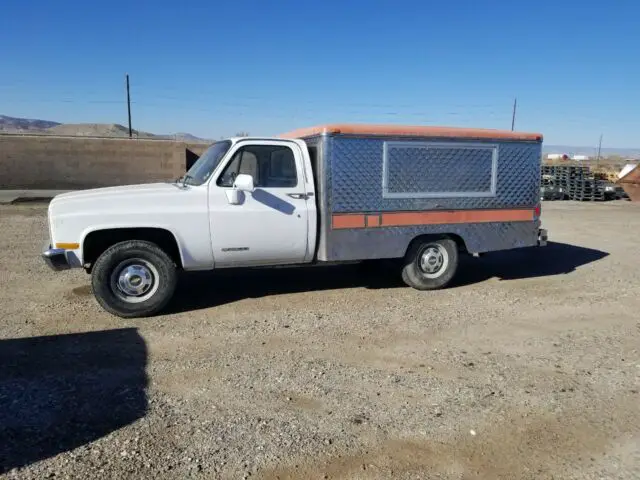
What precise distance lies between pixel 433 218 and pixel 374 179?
102cm

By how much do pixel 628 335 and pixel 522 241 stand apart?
2.29 meters

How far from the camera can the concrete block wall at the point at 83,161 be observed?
23.4 m

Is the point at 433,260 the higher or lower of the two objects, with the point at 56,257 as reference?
lower

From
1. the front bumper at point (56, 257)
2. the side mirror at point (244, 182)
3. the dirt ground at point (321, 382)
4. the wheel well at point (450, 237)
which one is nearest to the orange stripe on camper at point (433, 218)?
the wheel well at point (450, 237)

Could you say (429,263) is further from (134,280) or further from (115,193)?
(115,193)

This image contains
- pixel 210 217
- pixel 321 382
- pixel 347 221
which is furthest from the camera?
pixel 347 221

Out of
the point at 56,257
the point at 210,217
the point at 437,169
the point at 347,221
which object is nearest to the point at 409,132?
the point at 437,169

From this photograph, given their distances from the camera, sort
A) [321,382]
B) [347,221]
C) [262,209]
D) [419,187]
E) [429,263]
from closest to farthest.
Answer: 1. [321,382]
2. [262,209]
3. [347,221]
4. [419,187]
5. [429,263]

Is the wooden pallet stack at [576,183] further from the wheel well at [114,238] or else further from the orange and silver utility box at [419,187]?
the wheel well at [114,238]

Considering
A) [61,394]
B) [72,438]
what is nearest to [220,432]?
[72,438]

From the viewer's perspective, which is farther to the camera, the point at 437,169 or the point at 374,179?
the point at 437,169

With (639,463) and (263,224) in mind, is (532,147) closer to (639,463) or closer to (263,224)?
(263,224)

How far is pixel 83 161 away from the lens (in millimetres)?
23859

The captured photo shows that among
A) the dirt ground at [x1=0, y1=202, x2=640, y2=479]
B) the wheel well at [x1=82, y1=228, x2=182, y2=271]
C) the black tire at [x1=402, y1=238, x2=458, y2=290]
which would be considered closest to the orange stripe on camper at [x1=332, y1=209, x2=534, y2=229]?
the black tire at [x1=402, y1=238, x2=458, y2=290]
